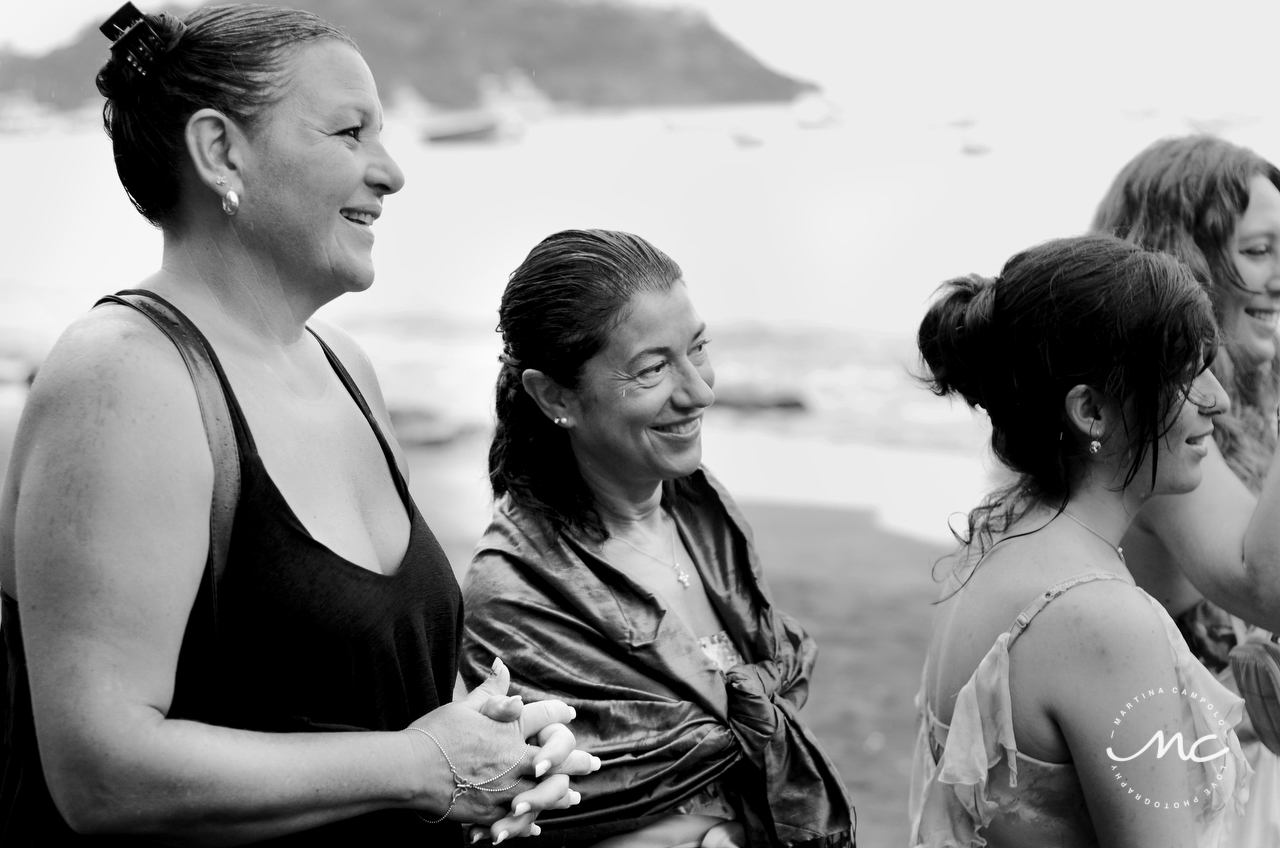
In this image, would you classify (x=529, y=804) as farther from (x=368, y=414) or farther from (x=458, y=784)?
(x=368, y=414)

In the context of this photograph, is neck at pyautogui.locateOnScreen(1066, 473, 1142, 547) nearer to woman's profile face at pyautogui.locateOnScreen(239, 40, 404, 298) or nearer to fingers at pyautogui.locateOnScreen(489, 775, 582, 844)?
fingers at pyautogui.locateOnScreen(489, 775, 582, 844)

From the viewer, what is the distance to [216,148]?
55.5 inches

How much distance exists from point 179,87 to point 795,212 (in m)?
6.26

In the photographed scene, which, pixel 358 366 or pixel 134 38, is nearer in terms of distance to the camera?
pixel 134 38

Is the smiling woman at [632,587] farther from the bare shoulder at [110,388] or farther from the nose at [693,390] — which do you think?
the bare shoulder at [110,388]

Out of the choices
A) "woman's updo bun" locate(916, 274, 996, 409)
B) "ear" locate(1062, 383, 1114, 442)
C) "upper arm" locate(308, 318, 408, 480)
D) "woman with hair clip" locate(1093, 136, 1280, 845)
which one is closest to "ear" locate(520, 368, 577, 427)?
"upper arm" locate(308, 318, 408, 480)

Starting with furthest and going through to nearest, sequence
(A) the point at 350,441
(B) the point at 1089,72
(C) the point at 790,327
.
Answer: (C) the point at 790,327 < (B) the point at 1089,72 < (A) the point at 350,441

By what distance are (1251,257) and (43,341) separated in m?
7.37

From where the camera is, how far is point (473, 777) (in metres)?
1.44

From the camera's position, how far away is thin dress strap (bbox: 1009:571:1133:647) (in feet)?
5.58

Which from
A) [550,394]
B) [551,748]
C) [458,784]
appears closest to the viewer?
[458,784]

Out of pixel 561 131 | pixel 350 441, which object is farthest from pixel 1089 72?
pixel 350 441

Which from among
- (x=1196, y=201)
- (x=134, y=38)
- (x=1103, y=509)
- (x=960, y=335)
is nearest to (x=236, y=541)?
(x=134, y=38)

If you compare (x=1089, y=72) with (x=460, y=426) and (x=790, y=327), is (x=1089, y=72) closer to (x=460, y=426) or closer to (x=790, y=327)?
(x=790, y=327)
